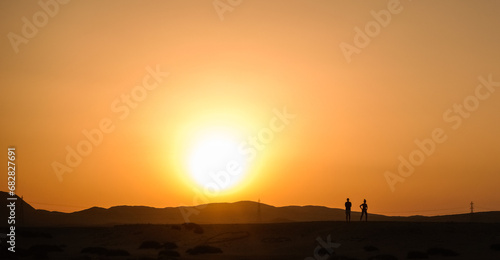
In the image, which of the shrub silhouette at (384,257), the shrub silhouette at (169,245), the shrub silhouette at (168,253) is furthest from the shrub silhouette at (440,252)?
the shrub silhouette at (169,245)

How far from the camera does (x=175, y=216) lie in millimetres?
170375

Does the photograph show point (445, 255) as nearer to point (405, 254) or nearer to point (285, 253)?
point (405, 254)

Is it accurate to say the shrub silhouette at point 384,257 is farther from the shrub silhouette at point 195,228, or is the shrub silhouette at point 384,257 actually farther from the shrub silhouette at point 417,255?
the shrub silhouette at point 195,228

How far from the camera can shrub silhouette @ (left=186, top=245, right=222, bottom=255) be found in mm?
47844

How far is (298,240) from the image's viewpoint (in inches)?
1950

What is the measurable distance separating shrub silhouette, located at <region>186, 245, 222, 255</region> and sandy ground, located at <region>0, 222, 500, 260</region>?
570 millimetres

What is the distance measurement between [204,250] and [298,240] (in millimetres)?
7398

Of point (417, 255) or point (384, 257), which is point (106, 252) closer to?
point (384, 257)

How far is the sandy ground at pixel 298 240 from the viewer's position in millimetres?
42469

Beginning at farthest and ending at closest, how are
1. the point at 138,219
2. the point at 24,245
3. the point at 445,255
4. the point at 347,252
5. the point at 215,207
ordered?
the point at 215,207 → the point at 138,219 → the point at 24,245 → the point at 347,252 → the point at 445,255

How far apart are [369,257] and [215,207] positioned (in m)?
A: 154

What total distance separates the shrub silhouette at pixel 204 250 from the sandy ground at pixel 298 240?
570mm

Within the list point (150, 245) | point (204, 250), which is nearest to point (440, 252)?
point (204, 250)

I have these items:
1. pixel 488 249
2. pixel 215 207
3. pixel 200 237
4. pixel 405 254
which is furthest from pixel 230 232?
pixel 215 207
